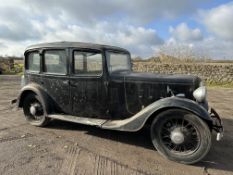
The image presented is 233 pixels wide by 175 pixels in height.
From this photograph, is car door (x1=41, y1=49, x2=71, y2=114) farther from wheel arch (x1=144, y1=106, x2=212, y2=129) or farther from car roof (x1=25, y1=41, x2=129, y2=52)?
wheel arch (x1=144, y1=106, x2=212, y2=129)

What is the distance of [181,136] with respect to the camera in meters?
4.16

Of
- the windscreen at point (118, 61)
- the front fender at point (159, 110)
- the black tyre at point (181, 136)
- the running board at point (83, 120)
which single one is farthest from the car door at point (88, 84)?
the black tyre at point (181, 136)

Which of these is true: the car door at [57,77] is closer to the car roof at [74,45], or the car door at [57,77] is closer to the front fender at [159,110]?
the car roof at [74,45]

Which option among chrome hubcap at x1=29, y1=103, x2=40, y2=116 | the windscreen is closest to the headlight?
the windscreen

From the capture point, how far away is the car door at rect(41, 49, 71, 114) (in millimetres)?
5445

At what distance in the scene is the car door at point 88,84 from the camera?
508cm

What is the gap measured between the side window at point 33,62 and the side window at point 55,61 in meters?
0.28

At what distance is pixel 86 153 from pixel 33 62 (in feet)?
9.35

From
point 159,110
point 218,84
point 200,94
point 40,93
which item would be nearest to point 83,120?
point 40,93

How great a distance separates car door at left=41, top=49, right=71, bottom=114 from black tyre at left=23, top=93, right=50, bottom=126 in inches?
18.0

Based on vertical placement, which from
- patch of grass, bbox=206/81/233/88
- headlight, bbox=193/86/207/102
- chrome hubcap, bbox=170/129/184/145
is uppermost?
headlight, bbox=193/86/207/102

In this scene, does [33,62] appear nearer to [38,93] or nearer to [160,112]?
[38,93]

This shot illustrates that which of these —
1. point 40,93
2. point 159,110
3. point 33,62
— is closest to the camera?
point 159,110

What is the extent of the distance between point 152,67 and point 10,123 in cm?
1245
